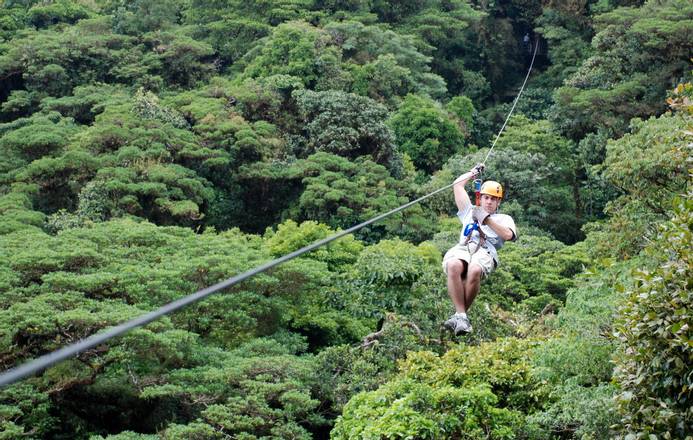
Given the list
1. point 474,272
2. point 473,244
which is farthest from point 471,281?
point 473,244

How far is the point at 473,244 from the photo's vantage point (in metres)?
4.93

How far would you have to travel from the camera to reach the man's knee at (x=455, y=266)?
4.88 m

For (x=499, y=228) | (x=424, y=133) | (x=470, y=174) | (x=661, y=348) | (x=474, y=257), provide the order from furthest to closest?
1. (x=424, y=133)
2. (x=474, y=257)
3. (x=499, y=228)
4. (x=470, y=174)
5. (x=661, y=348)

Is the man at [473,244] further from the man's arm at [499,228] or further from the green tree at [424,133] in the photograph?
the green tree at [424,133]

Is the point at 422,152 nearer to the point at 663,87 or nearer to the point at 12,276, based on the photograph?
the point at 663,87

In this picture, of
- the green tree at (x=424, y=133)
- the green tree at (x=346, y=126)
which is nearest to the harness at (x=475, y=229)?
the green tree at (x=346, y=126)

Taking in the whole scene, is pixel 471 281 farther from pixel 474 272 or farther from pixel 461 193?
pixel 461 193

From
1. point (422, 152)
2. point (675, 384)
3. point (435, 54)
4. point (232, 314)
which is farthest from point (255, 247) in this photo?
point (435, 54)

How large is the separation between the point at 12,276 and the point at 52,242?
1.14 metres

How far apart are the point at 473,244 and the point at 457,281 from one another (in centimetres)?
22

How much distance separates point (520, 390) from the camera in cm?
809

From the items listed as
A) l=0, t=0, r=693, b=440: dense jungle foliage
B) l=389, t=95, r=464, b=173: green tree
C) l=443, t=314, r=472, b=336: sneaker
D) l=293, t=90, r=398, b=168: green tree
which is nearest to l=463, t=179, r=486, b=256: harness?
l=443, t=314, r=472, b=336: sneaker

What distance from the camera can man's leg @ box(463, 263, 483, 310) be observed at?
4.86 m

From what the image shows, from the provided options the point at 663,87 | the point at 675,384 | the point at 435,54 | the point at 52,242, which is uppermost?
the point at 675,384
